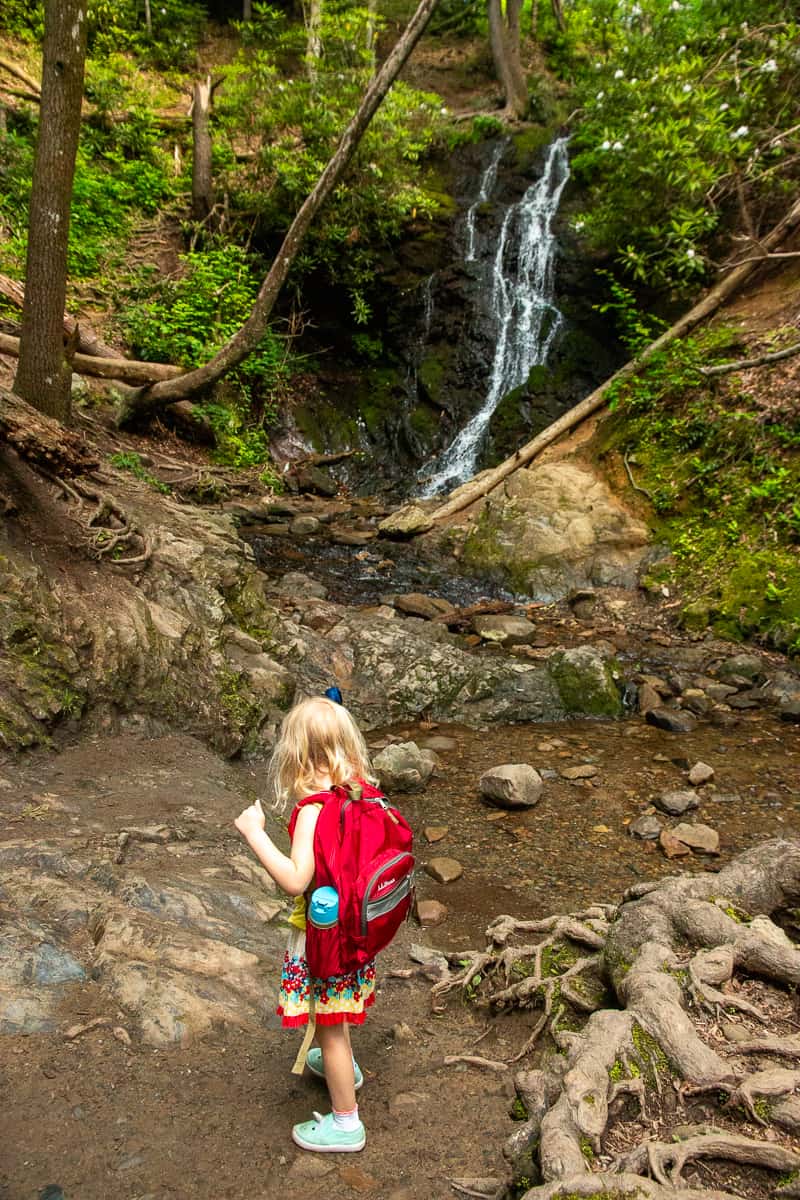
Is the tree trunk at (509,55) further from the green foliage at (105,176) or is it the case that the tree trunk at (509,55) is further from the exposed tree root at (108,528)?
the exposed tree root at (108,528)

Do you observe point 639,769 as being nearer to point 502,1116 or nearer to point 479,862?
point 479,862

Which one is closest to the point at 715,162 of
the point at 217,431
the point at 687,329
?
the point at 687,329

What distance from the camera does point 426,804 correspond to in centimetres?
543

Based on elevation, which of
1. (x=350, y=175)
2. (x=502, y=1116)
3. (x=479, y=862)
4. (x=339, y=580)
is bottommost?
(x=479, y=862)

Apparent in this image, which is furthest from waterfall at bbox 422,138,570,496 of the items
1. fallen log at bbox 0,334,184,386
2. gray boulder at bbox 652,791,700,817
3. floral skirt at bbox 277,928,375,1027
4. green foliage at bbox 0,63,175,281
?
floral skirt at bbox 277,928,375,1027

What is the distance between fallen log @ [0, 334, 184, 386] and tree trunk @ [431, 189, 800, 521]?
528 cm

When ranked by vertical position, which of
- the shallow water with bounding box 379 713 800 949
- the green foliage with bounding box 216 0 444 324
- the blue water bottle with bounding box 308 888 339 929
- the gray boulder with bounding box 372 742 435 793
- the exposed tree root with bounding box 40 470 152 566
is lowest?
the shallow water with bounding box 379 713 800 949

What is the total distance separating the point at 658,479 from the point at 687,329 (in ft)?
9.43

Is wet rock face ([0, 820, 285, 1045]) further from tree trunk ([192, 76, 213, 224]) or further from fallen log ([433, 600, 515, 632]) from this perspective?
tree trunk ([192, 76, 213, 224])

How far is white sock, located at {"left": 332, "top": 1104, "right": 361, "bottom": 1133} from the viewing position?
2.06m

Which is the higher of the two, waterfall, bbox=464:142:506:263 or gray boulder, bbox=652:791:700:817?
waterfall, bbox=464:142:506:263

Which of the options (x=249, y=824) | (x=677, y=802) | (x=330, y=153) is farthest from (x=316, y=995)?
(x=330, y=153)

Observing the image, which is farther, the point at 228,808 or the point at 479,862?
the point at 479,862

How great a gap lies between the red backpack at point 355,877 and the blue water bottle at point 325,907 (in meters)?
0.01
